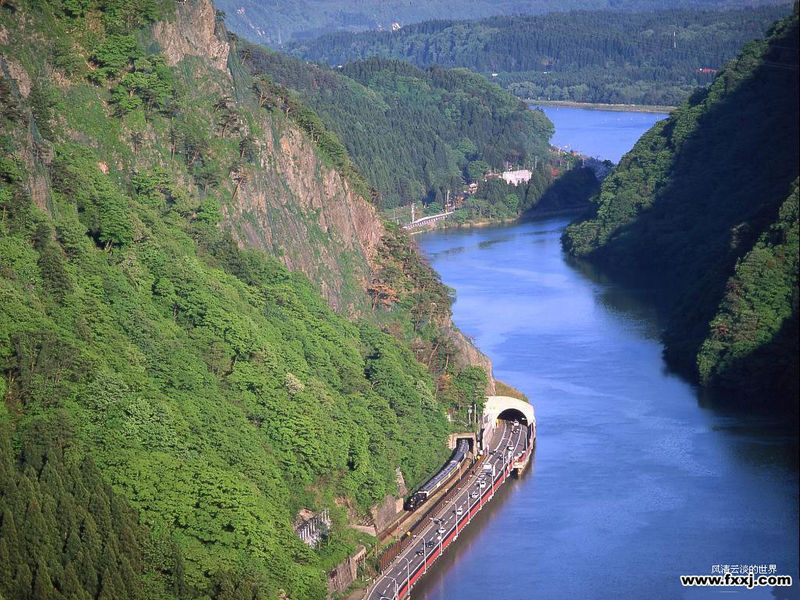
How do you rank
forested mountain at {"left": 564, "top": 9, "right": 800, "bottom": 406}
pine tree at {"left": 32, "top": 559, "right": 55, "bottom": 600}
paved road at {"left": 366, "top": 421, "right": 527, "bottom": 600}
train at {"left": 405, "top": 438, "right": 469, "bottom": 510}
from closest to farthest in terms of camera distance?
1. pine tree at {"left": 32, "top": 559, "right": 55, "bottom": 600}
2. paved road at {"left": 366, "top": 421, "right": 527, "bottom": 600}
3. train at {"left": 405, "top": 438, "right": 469, "bottom": 510}
4. forested mountain at {"left": 564, "top": 9, "right": 800, "bottom": 406}

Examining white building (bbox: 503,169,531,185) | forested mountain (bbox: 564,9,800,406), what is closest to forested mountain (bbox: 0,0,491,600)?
forested mountain (bbox: 564,9,800,406)

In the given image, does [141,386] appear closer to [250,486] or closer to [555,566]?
[250,486]

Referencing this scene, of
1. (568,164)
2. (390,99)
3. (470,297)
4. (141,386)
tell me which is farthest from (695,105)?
(141,386)

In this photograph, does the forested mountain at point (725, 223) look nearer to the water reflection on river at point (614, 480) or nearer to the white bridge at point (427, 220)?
the water reflection on river at point (614, 480)

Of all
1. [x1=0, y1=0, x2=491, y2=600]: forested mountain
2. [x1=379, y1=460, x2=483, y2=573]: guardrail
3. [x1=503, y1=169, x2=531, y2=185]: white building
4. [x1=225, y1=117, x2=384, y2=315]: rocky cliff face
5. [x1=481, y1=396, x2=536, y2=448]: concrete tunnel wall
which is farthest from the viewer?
[x1=503, y1=169, x2=531, y2=185]: white building

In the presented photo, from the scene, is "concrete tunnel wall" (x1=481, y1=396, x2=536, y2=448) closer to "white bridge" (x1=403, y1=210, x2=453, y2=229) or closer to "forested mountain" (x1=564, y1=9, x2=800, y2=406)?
"forested mountain" (x1=564, y1=9, x2=800, y2=406)

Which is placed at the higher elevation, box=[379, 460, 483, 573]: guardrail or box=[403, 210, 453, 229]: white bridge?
box=[379, 460, 483, 573]: guardrail

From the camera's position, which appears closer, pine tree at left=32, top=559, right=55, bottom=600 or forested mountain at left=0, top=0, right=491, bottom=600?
pine tree at left=32, top=559, right=55, bottom=600
